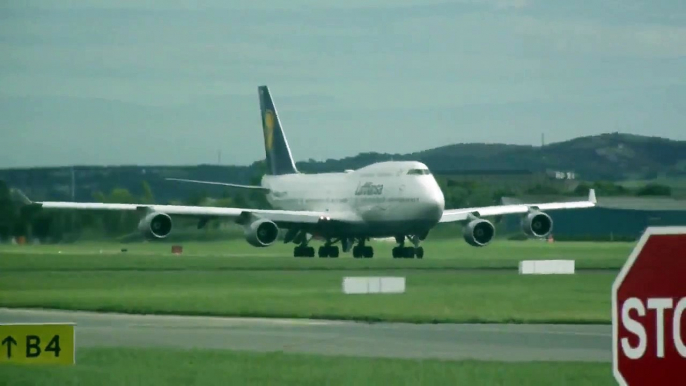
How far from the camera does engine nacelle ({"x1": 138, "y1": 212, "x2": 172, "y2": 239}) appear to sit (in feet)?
191

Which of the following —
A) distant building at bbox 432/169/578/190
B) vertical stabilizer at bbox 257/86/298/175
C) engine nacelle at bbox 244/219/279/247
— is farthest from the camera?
distant building at bbox 432/169/578/190

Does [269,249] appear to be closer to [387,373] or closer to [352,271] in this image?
[352,271]

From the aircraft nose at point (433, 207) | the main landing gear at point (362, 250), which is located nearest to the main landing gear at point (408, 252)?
the main landing gear at point (362, 250)

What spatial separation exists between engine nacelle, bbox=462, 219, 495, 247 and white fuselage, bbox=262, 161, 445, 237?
2580 millimetres

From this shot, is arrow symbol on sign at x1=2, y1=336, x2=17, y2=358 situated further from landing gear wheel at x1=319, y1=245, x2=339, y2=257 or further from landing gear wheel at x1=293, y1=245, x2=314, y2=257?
landing gear wheel at x1=319, y1=245, x2=339, y2=257

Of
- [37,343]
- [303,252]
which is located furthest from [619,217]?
[37,343]

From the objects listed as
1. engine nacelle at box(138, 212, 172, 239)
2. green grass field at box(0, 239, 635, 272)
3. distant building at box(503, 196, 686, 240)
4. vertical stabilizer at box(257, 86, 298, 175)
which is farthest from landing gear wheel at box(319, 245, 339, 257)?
distant building at box(503, 196, 686, 240)

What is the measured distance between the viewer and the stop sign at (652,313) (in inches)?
144

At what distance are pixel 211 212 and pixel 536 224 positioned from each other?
16.9m

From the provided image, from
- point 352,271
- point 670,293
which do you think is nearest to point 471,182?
point 352,271

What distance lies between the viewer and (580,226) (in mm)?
107750

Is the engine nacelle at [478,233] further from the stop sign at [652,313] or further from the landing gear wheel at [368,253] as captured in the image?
the stop sign at [652,313]

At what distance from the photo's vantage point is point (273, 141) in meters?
81.2

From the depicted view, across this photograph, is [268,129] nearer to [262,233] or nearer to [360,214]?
[360,214]
